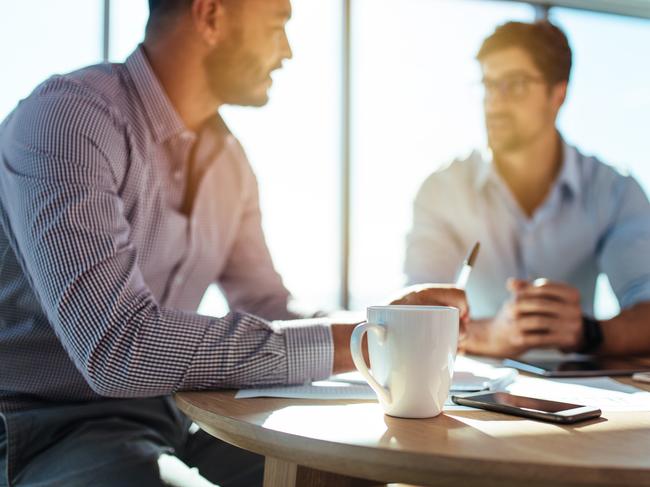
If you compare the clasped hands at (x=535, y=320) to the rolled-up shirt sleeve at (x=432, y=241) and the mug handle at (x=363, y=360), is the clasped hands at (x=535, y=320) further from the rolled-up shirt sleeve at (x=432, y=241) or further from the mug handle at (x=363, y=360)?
the mug handle at (x=363, y=360)

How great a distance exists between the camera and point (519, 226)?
2090 mm

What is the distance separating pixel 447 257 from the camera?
1989 millimetres

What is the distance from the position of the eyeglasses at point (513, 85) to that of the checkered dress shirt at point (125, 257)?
104 centimetres

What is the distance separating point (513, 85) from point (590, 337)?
107cm

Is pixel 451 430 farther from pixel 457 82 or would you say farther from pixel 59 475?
pixel 457 82

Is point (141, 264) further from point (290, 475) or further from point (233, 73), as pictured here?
point (290, 475)

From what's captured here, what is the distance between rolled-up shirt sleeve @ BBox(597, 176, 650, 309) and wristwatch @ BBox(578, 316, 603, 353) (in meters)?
0.23

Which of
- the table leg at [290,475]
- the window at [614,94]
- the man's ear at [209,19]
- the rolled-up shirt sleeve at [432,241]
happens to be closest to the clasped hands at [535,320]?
the rolled-up shirt sleeve at [432,241]

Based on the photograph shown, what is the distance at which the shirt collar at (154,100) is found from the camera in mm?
1323

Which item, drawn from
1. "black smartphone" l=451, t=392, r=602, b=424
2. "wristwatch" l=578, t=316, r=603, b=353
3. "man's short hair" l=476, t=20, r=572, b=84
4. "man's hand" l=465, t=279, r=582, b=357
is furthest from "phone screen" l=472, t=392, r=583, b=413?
"man's short hair" l=476, t=20, r=572, b=84

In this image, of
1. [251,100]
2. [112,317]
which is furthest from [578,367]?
[251,100]

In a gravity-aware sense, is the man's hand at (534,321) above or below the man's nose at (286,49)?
below

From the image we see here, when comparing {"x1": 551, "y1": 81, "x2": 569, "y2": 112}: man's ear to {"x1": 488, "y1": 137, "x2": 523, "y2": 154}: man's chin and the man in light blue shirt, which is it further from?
{"x1": 488, "y1": 137, "x2": 523, "y2": 154}: man's chin

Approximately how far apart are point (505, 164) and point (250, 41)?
1.09 metres
